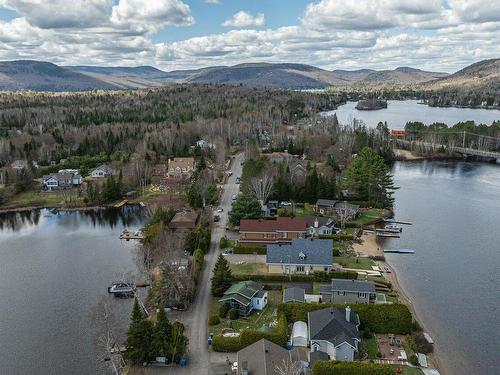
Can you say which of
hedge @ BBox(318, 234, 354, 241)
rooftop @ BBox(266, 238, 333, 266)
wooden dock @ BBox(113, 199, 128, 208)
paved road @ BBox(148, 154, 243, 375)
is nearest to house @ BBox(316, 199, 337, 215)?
hedge @ BBox(318, 234, 354, 241)

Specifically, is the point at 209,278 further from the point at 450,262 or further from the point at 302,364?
the point at 450,262

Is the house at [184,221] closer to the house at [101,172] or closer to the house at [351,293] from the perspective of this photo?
the house at [351,293]

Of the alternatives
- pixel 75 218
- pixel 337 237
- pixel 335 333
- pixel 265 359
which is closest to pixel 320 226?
pixel 337 237

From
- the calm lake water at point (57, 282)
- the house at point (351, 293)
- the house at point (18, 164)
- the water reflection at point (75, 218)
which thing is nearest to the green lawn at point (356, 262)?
the house at point (351, 293)

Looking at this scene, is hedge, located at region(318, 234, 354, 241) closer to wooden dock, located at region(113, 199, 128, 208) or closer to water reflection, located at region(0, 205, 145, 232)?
water reflection, located at region(0, 205, 145, 232)

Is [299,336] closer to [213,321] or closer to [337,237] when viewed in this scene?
[213,321]
